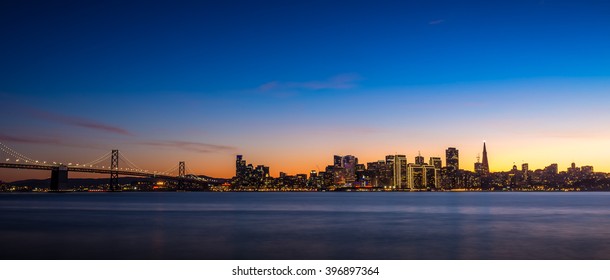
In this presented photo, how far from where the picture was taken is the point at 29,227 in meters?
34.8

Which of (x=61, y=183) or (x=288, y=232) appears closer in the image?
(x=288, y=232)

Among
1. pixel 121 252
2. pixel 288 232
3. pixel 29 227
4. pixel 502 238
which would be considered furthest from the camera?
pixel 29 227
